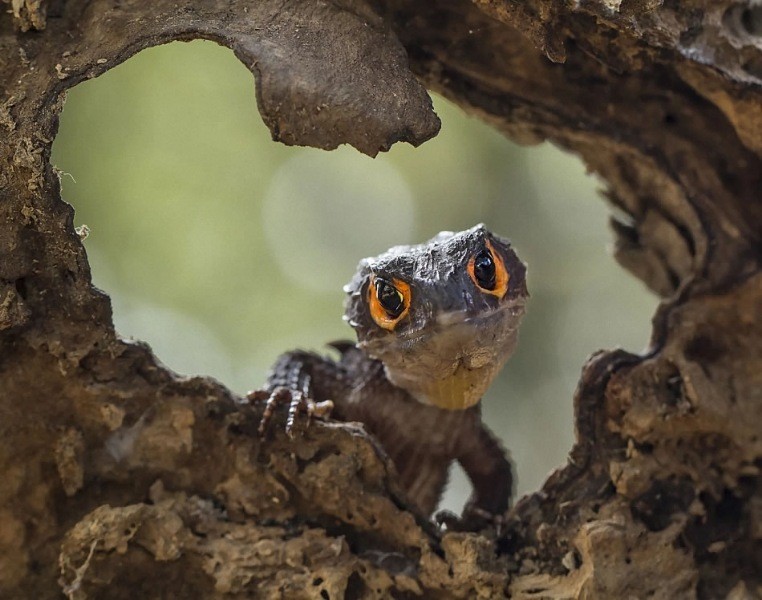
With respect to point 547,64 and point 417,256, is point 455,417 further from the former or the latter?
point 547,64

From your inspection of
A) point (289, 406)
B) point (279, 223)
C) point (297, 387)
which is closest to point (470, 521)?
point (289, 406)

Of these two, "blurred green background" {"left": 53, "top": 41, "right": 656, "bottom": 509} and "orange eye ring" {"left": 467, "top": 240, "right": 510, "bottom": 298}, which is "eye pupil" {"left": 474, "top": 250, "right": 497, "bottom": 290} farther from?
"blurred green background" {"left": 53, "top": 41, "right": 656, "bottom": 509}

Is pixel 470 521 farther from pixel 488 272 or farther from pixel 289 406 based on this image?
pixel 488 272

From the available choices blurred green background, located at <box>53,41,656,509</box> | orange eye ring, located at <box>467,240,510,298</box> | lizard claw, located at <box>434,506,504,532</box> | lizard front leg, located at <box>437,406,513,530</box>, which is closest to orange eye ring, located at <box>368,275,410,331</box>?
orange eye ring, located at <box>467,240,510,298</box>

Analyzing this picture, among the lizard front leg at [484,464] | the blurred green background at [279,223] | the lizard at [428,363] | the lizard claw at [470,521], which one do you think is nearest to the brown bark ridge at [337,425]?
the lizard claw at [470,521]

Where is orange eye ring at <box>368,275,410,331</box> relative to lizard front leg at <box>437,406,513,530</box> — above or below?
above

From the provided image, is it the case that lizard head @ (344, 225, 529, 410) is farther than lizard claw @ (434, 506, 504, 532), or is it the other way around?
lizard claw @ (434, 506, 504, 532)
